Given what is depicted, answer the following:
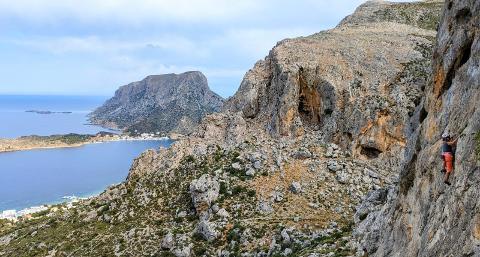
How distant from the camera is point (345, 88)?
5100 centimetres

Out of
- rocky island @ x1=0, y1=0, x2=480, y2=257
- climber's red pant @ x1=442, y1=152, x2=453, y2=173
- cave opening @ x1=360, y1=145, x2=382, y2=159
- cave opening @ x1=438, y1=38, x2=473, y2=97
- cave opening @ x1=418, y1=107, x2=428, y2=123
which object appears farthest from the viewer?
cave opening @ x1=360, y1=145, x2=382, y2=159

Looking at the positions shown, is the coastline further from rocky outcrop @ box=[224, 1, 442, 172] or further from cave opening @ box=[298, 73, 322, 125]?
cave opening @ box=[298, 73, 322, 125]

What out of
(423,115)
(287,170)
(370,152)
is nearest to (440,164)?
(423,115)

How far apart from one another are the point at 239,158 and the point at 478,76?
1313 inches

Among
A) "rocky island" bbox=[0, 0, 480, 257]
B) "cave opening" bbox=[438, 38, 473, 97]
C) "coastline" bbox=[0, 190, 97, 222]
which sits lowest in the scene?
"coastline" bbox=[0, 190, 97, 222]

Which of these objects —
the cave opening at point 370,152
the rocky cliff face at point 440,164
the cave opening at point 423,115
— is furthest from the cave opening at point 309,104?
the cave opening at point 423,115

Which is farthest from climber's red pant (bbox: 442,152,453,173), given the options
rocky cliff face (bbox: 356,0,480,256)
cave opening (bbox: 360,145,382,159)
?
cave opening (bbox: 360,145,382,159)

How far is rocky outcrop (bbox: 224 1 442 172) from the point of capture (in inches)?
1853

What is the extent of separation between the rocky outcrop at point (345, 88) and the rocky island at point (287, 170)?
0.40 ft

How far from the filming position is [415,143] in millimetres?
23156

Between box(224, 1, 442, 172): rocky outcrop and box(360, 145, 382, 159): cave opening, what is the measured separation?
93 mm

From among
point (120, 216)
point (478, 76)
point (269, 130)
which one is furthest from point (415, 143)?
point (120, 216)

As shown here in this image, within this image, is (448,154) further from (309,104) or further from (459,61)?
(309,104)

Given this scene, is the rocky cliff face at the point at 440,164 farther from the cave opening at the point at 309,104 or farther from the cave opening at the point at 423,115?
the cave opening at the point at 309,104
